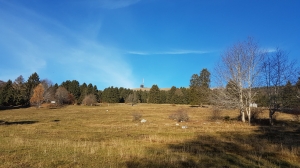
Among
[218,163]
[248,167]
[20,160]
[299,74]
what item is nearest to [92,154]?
[20,160]

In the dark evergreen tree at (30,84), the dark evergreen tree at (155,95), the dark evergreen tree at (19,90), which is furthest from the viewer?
the dark evergreen tree at (155,95)

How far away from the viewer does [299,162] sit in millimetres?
9109

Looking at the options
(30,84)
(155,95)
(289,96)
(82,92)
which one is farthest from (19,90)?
(289,96)

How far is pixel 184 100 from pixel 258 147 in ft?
350

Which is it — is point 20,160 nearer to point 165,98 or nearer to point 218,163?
point 218,163

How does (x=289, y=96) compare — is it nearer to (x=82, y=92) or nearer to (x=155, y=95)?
(x=155, y=95)

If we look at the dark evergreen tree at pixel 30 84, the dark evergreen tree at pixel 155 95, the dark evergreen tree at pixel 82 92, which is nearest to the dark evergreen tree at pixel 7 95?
the dark evergreen tree at pixel 30 84

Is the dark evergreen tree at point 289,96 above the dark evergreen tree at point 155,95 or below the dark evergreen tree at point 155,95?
below

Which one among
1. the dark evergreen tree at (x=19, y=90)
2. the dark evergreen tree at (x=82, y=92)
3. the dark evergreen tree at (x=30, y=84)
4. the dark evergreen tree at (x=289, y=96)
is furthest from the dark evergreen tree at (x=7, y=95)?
the dark evergreen tree at (x=289, y=96)

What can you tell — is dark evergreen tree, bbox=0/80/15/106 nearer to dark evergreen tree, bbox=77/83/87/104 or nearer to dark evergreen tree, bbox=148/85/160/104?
dark evergreen tree, bbox=77/83/87/104

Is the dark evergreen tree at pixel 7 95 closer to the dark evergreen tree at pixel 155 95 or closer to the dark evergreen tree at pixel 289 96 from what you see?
the dark evergreen tree at pixel 155 95

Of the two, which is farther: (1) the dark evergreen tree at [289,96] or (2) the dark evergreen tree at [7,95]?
(2) the dark evergreen tree at [7,95]

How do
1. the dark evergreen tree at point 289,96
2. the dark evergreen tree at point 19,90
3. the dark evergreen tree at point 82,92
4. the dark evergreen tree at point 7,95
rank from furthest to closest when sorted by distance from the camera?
the dark evergreen tree at point 82,92, the dark evergreen tree at point 19,90, the dark evergreen tree at point 7,95, the dark evergreen tree at point 289,96

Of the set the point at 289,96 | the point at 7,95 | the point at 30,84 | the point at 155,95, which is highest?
the point at 30,84
